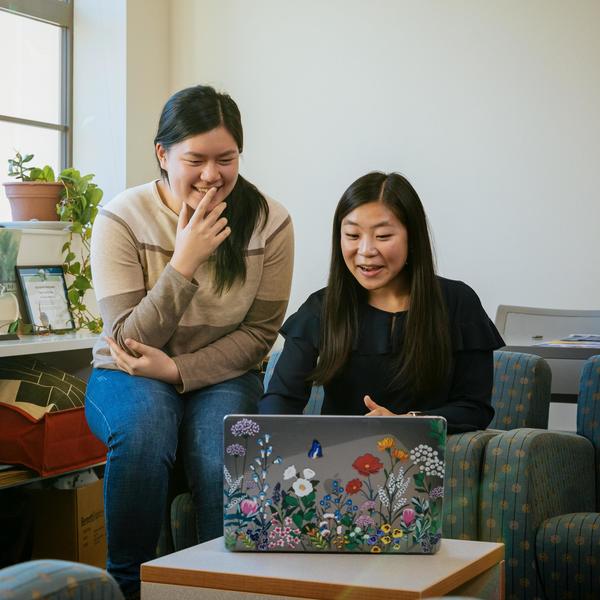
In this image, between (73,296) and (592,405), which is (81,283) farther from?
(592,405)

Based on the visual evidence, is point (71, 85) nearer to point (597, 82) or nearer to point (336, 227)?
point (597, 82)

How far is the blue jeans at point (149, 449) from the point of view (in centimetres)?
183

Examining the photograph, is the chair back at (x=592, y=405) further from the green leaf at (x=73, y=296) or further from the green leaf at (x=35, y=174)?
the green leaf at (x=35, y=174)

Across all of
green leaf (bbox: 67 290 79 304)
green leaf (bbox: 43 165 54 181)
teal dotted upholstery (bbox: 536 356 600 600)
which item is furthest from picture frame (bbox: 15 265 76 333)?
teal dotted upholstery (bbox: 536 356 600 600)

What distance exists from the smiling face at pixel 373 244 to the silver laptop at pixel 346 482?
0.64 m

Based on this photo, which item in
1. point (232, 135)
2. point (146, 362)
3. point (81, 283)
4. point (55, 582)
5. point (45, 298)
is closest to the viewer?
point (55, 582)

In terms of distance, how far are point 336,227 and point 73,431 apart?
1.15 metres

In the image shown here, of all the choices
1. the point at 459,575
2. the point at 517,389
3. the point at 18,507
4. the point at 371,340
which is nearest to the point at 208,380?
the point at 371,340

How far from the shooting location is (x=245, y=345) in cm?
207

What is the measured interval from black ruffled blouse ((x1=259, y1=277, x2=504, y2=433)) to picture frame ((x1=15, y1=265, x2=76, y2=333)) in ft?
4.38

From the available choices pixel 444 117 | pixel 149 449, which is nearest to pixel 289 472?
pixel 149 449

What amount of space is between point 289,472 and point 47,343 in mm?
1671

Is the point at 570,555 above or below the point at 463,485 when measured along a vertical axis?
below

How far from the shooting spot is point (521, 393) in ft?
7.09
